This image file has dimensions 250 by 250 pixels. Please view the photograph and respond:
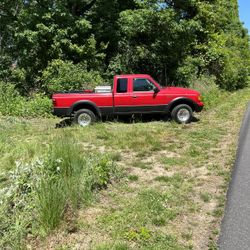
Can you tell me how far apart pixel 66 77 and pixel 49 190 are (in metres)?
12.7

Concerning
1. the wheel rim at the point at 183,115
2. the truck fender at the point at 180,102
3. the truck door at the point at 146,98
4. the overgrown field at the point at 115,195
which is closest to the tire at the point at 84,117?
the truck door at the point at 146,98

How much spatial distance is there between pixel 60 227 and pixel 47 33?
14.3 m

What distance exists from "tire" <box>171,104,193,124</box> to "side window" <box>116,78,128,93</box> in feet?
5.71

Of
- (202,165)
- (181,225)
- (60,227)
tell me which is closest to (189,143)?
(202,165)

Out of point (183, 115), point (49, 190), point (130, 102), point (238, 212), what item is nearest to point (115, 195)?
point (49, 190)

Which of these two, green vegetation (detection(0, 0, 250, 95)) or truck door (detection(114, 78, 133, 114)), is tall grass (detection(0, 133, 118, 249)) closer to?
truck door (detection(114, 78, 133, 114))

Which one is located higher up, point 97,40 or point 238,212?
point 97,40

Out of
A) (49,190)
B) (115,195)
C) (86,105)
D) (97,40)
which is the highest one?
(97,40)

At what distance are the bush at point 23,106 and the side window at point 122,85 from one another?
4058mm

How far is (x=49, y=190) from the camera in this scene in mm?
5641

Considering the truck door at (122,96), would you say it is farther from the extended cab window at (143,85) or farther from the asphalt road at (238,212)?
the asphalt road at (238,212)

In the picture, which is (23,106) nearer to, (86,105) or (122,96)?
(86,105)

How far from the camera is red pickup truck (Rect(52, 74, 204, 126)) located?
14102 mm

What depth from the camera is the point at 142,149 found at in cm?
1021
